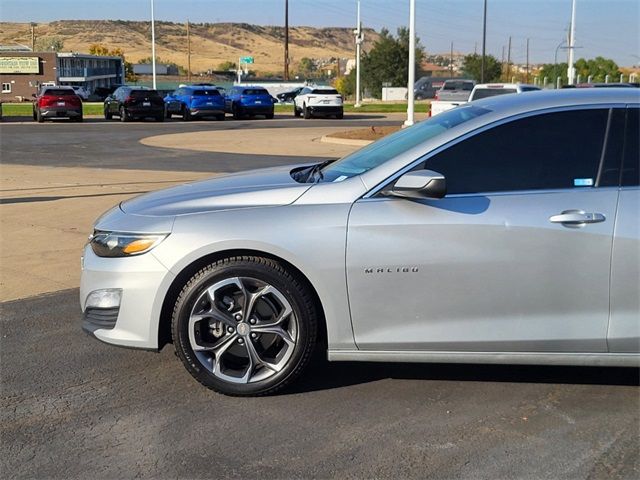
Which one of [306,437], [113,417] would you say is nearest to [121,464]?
[113,417]

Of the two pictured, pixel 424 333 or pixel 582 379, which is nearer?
pixel 424 333

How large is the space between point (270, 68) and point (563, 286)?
6827 inches

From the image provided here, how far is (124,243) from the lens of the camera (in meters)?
4.44

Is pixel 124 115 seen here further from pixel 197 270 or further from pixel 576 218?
pixel 576 218

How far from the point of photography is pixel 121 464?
3711 millimetres

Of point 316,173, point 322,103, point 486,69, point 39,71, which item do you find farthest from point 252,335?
point 486,69

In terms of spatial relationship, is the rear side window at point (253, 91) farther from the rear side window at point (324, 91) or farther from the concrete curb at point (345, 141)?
the concrete curb at point (345, 141)

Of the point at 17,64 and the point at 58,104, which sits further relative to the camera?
the point at 17,64

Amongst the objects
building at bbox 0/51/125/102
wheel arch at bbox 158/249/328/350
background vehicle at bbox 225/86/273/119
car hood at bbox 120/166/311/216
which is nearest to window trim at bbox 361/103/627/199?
car hood at bbox 120/166/311/216

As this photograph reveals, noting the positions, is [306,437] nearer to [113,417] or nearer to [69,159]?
[113,417]

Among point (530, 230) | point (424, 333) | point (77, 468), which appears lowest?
point (77, 468)

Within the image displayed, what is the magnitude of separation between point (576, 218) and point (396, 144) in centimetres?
124

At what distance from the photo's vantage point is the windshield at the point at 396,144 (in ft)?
14.8

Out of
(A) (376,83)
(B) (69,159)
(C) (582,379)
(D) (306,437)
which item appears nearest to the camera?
(D) (306,437)
